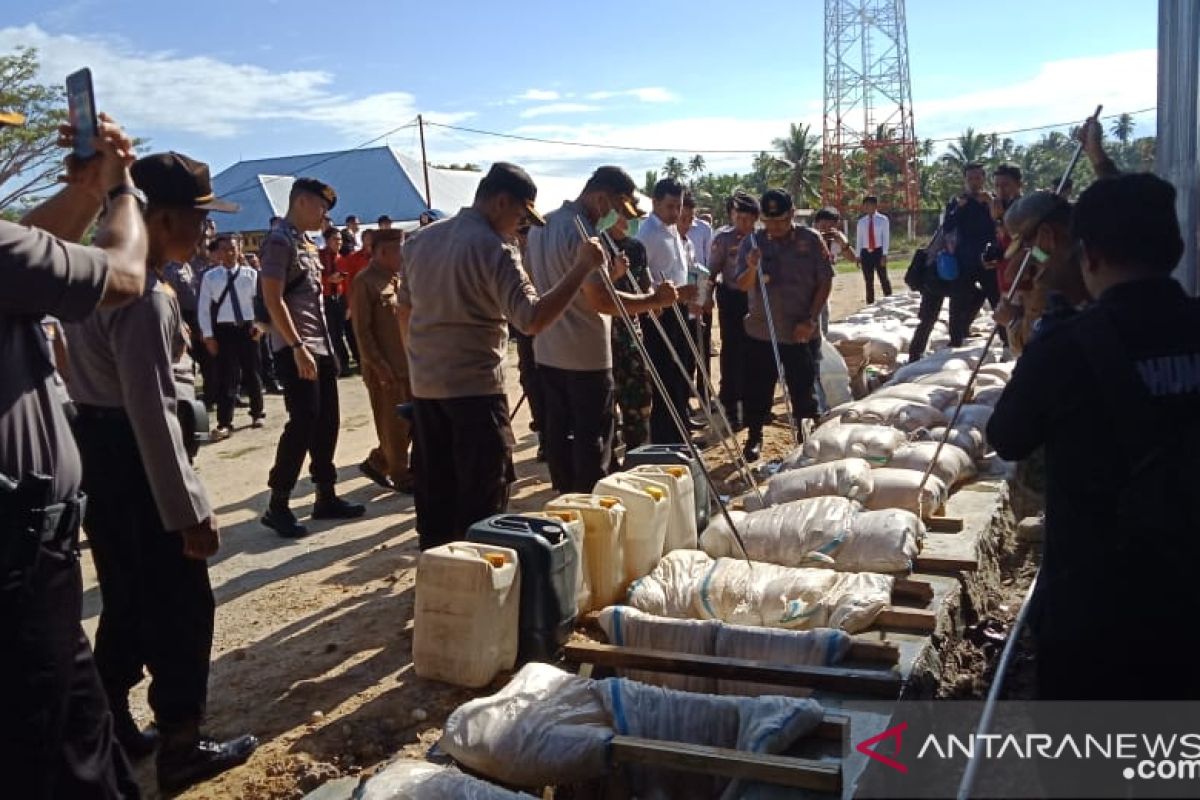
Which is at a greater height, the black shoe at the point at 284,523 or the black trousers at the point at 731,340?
the black trousers at the point at 731,340

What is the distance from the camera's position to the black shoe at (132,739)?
315 centimetres

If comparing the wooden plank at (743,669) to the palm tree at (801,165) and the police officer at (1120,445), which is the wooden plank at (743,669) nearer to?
the police officer at (1120,445)

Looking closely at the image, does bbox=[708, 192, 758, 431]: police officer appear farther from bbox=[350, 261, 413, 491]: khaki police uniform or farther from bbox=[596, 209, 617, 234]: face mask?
bbox=[596, 209, 617, 234]: face mask

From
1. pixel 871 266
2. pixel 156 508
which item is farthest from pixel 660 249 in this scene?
pixel 871 266

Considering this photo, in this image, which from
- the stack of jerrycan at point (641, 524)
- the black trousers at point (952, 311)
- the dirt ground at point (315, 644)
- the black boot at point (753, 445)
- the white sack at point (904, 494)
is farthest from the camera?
the black trousers at point (952, 311)

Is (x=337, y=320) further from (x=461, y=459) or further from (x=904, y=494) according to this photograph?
(x=904, y=494)

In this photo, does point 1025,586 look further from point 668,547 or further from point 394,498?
point 394,498

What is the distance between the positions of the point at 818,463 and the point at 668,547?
4.53 feet

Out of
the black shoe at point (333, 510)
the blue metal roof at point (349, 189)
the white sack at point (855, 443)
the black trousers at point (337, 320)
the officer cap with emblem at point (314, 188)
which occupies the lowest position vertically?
the black shoe at point (333, 510)

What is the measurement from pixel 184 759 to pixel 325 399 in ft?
9.60

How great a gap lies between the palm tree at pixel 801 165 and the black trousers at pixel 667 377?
46444 mm

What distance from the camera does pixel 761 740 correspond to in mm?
2643

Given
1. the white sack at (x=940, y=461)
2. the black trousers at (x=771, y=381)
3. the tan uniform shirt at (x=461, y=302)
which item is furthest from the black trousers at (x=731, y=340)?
the tan uniform shirt at (x=461, y=302)

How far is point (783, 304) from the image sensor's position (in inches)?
258
